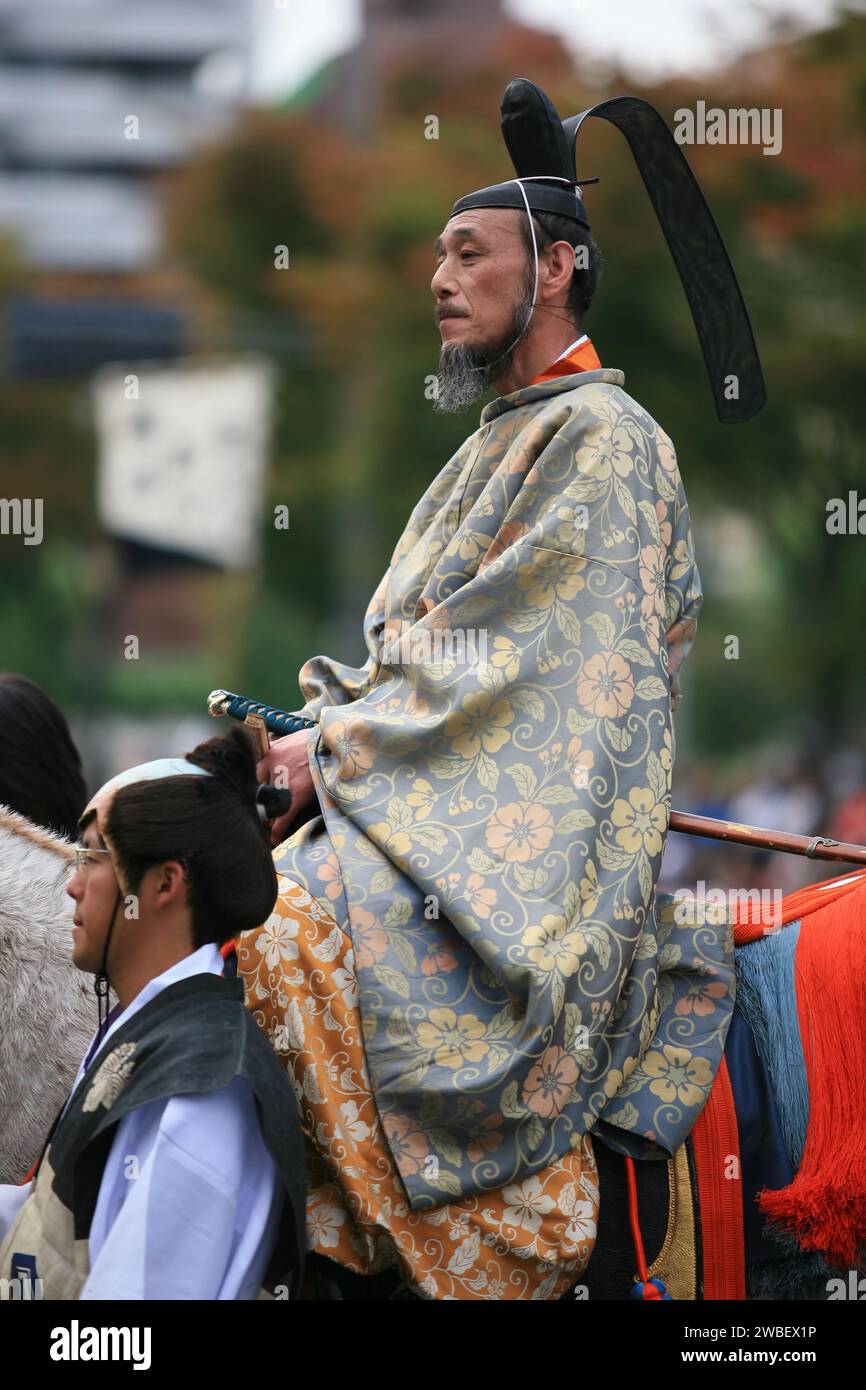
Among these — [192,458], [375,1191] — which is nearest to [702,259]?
[375,1191]

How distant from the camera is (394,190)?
714 inches

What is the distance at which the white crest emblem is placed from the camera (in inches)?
117

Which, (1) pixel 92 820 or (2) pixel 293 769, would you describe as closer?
(1) pixel 92 820

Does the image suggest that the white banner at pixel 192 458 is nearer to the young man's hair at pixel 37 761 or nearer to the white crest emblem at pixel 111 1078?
the young man's hair at pixel 37 761

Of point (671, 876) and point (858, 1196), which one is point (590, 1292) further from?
point (671, 876)

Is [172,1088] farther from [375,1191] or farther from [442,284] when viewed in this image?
[442,284]

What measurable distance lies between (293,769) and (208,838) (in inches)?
25.7

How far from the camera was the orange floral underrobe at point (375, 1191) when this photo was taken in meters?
3.26

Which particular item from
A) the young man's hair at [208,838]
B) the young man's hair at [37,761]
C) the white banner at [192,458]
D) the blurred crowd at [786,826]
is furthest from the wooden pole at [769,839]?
the white banner at [192,458]

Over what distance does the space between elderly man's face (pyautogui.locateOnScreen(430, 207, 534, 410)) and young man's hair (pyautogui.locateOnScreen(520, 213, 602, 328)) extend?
4cm

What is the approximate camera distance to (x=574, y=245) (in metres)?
4.00
